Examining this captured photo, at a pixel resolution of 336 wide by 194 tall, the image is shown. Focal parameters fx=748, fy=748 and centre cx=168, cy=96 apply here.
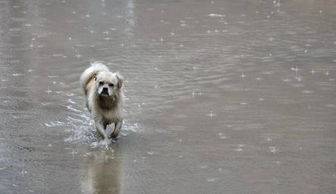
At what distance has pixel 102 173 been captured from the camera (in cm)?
743

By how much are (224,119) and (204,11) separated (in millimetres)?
8426

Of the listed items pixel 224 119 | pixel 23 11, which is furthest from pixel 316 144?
pixel 23 11

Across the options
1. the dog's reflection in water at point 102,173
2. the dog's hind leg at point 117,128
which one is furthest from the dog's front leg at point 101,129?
the dog's reflection in water at point 102,173

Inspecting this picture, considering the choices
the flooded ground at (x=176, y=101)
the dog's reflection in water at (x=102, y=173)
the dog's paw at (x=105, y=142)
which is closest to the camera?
the dog's reflection in water at (x=102, y=173)

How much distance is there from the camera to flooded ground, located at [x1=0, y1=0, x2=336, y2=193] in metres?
7.42

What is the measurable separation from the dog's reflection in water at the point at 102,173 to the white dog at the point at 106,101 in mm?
487

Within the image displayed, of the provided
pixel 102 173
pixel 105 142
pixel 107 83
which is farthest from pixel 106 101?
pixel 102 173

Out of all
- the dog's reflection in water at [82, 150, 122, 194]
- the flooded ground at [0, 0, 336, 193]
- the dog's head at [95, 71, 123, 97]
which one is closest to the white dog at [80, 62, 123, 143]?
the dog's head at [95, 71, 123, 97]

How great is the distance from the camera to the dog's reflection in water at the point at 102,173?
7031 millimetres

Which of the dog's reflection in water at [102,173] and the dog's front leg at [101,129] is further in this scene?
the dog's front leg at [101,129]

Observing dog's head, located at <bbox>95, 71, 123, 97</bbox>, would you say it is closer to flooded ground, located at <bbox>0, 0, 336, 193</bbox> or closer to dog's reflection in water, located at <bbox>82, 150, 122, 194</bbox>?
flooded ground, located at <bbox>0, 0, 336, 193</bbox>

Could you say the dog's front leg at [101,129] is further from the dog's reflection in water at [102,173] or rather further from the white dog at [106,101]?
the dog's reflection in water at [102,173]

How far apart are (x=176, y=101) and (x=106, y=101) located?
5.94ft

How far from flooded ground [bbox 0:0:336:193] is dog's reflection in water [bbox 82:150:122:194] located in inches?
0.7
